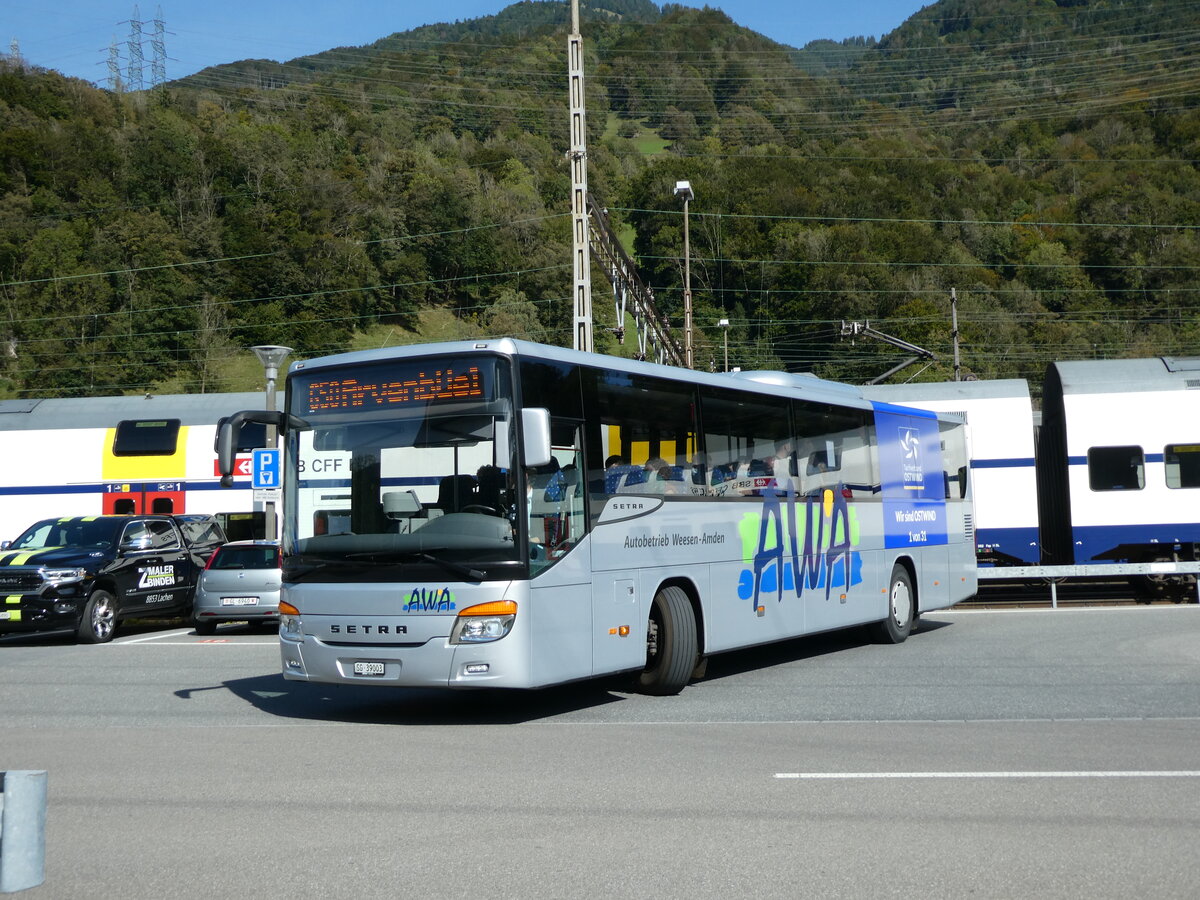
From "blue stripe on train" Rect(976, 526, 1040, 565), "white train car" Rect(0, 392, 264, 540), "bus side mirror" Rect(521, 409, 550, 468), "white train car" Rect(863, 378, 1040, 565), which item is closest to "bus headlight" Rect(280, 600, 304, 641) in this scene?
"bus side mirror" Rect(521, 409, 550, 468)

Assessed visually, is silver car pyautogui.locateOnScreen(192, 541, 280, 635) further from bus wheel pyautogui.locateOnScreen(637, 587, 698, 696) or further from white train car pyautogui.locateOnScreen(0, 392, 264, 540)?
white train car pyautogui.locateOnScreen(0, 392, 264, 540)

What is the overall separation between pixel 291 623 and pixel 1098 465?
17472 millimetres

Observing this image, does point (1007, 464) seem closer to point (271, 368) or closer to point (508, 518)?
point (271, 368)

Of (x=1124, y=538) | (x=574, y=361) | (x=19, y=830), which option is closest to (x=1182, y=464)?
(x=1124, y=538)

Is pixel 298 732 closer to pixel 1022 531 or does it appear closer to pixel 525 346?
pixel 525 346

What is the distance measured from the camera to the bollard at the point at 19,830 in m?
3.49

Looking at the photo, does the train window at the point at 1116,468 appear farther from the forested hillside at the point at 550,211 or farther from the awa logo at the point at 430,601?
the forested hillside at the point at 550,211

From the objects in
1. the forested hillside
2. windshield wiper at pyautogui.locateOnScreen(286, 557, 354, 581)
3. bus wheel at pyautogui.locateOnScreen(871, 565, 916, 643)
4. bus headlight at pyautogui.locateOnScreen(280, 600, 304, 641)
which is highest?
the forested hillside

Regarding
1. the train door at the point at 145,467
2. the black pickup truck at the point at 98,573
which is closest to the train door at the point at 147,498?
the train door at the point at 145,467

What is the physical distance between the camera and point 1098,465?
77.9 feet

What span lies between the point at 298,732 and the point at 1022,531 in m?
17.7

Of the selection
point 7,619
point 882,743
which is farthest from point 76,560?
point 882,743

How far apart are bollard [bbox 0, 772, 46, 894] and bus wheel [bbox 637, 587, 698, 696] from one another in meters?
8.40

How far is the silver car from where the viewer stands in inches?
789
